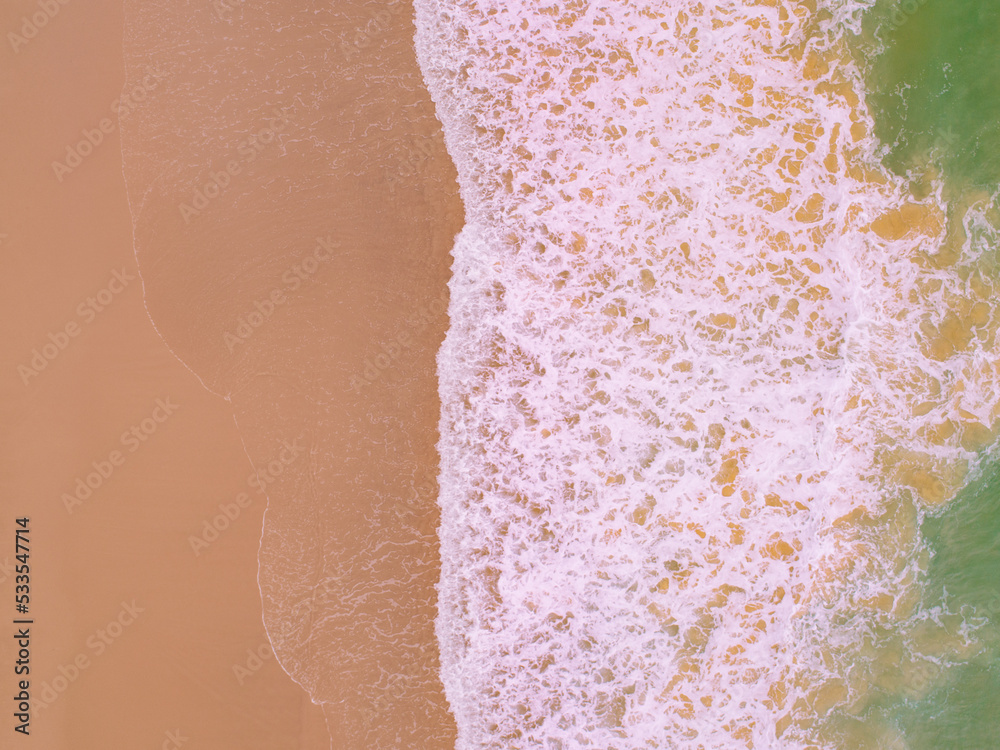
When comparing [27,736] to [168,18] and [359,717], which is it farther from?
[168,18]
